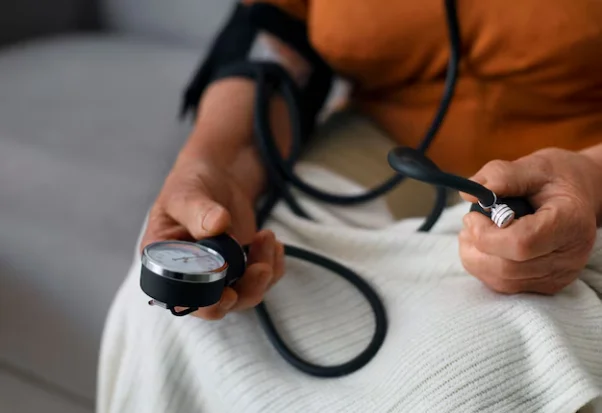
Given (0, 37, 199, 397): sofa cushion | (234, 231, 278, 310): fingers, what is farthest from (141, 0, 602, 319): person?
(0, 37, 199, 397): sofa cushion

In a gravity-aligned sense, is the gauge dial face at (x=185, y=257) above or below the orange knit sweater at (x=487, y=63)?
below

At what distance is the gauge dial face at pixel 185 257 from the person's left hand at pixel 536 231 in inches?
6.3

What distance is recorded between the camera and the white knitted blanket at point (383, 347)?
0.42 metres

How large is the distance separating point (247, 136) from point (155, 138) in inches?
10.0

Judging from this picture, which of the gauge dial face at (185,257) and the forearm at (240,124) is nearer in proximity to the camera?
the gauge dial face at (185,257)

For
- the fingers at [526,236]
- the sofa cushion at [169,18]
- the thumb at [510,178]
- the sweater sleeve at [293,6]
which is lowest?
the sofa cushion at [169,18]

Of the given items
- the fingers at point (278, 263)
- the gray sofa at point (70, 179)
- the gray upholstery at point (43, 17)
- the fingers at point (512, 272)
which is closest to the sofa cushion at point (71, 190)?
the gray sofa at point (70, 179)

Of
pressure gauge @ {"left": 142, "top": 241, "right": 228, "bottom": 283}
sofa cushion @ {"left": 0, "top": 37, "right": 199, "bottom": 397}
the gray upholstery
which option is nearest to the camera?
pressure gauge @ {"left": 142, "top": 241, "right": 228, "bottom": 283}

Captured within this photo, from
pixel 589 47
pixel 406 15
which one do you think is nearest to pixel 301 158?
pixel 406 15

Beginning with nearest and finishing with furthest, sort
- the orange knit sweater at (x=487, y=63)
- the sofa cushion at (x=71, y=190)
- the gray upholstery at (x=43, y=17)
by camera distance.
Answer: the orange knit sweater at (x=487, y=63)
the sofa cushion at (x=71, y=190)
the gray upholstery at (x=43, y=17)

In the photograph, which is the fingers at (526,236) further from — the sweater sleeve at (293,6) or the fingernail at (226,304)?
the sweater sleeve at (293,6)

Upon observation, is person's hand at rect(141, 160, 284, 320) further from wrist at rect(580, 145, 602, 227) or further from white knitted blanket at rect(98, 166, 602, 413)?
wrist at rect(580, 145, 602, 227)

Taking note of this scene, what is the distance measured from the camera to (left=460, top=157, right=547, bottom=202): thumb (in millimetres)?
433

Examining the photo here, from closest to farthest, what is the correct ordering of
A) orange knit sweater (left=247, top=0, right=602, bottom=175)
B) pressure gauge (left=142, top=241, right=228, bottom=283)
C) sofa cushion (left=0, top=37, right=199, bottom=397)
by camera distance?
pressure gauge (left=142, top=241, right=228, bottom=283) → orange knit sweater (left=247, top=0, right=602, bottom=175) → sofa cushion (left=0, top=37, right=199, bottom=397)
